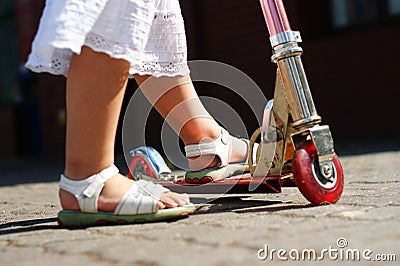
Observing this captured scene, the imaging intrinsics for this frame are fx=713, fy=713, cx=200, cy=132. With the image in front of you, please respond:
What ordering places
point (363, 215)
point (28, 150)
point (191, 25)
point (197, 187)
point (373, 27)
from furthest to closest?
point (28, 150) < point (191, 25) < point (373, 27) < point (197, 187) < point (363, 215)

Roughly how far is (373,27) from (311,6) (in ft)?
2.49

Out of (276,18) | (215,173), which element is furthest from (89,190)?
(276,18)

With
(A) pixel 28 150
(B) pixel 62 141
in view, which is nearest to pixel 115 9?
(B) pixel 62 141

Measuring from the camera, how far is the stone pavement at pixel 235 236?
4.99ft

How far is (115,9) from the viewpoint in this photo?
81.0 inches

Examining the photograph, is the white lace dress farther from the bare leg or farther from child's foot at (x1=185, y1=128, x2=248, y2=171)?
child's foot at (x1=185, y1=128, x2=248, y2=171)

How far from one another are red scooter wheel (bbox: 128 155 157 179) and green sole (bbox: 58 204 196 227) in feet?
2.06

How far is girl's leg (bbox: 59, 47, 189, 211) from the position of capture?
6.67 ft

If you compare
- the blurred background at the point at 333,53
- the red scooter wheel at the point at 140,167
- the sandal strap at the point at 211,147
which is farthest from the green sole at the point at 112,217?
the blurred background at the point at 333,53

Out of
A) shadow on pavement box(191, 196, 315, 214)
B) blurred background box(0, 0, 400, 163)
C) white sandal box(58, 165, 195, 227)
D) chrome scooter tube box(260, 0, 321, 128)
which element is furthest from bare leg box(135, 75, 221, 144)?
blurred background box(0, 0, 400, 163)

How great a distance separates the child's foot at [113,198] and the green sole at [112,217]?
19 mm

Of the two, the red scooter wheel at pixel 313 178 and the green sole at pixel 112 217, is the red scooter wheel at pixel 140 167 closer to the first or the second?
the green sole at pixel 112 217

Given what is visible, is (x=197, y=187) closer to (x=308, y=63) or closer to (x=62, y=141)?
(x=308, y=63)

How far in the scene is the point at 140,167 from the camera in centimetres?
278
